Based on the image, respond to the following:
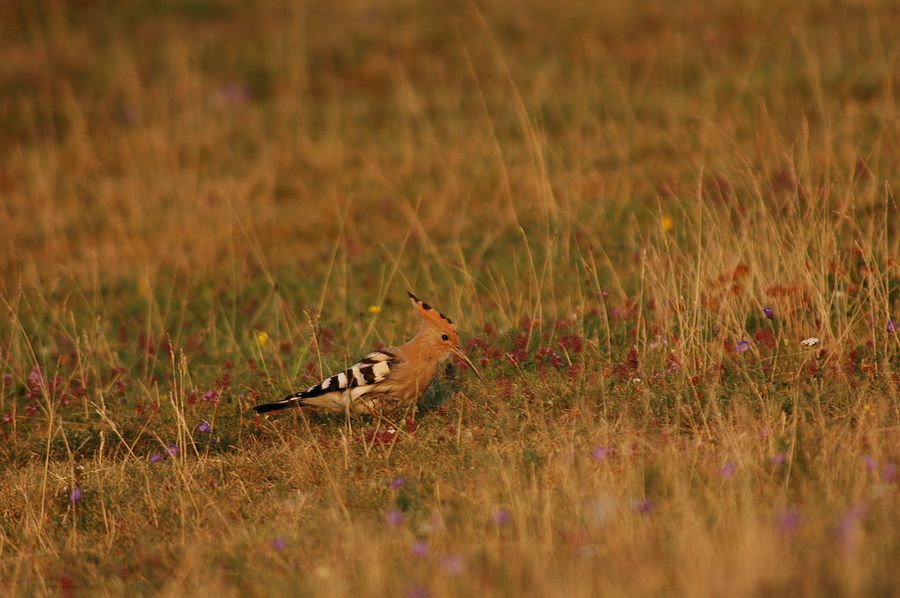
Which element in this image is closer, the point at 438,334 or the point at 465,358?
the point at 465,358

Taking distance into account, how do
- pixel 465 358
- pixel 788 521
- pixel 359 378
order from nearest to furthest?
pixel 788 521 < pixel 359 378 < pixel 465 358

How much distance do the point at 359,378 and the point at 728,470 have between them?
6.21 ft

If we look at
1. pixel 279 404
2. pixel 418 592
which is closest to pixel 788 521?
pixel 418 592

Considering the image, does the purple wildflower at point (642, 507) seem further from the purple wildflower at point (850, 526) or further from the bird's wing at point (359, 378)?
the bird's wing at point (359, 378)

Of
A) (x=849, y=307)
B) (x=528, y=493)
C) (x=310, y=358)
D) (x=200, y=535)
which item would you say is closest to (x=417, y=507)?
(x=528, y=493)

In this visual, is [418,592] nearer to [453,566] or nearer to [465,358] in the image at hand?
[453,566]

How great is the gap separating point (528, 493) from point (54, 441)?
2.99 m

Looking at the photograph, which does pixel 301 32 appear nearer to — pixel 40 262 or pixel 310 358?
pixel 40 262

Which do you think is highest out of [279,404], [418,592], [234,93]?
[234,93]

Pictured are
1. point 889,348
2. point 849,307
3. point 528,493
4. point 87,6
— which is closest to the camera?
point 528,493

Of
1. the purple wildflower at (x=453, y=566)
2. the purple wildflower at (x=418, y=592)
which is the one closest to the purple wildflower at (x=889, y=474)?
the purple wildflower at (x=453, y=566)

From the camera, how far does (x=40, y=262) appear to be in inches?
392

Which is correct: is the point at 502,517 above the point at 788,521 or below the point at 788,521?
below

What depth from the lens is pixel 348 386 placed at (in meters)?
5.60
